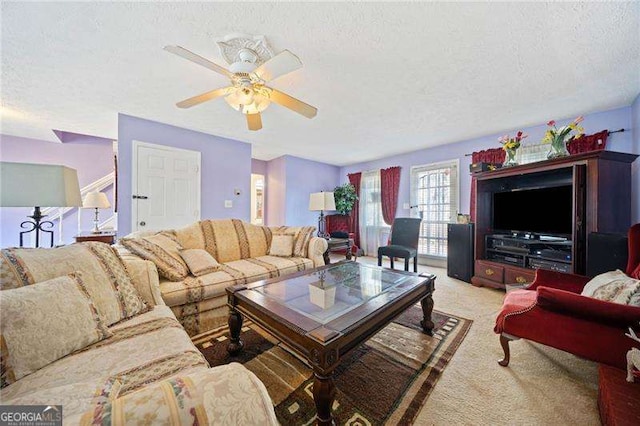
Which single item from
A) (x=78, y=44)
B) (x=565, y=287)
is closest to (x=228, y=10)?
(x=78, y=44)

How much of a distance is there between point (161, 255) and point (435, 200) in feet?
14.9

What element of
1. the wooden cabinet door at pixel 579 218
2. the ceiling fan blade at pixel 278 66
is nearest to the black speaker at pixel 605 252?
the wooden cabinet door at pixel 579 218

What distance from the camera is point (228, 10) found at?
1.48 m

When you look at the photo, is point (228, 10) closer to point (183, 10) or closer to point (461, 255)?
point (183, 10)

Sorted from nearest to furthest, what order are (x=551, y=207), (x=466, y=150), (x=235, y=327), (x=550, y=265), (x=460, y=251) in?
(x=235, y=327)
(x=550, y=265)
(x=551, y=207)
(x=460, y=251)
(x=466, y=150)

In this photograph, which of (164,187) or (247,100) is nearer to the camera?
(247,100)

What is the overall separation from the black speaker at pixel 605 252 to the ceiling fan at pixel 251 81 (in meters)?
2.88

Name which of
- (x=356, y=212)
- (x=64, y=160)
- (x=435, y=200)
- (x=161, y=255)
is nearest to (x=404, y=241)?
(x=435, y=200)

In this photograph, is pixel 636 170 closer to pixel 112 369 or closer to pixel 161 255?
pixel 112 369

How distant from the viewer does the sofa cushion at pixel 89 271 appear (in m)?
1.08

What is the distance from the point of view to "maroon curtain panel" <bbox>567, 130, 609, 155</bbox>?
9.39 feet

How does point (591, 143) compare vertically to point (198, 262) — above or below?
above

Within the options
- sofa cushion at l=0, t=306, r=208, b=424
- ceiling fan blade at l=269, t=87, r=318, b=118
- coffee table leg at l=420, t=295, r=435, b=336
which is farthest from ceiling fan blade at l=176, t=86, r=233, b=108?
coffee table leg at l=420, t=295, r=435, b=336

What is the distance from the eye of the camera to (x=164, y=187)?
3510 mm
